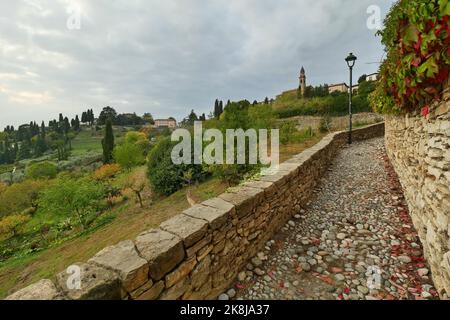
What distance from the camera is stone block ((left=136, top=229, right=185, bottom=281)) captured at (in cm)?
167

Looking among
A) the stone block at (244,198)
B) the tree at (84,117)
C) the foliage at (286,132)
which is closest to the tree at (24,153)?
the tree at (84,117)

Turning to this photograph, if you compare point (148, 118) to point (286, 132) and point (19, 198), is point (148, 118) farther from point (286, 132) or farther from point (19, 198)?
point (286, 132)

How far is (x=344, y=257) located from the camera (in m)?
2.86

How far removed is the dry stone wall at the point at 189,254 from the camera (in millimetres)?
1427

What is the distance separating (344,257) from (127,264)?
9.14 feet

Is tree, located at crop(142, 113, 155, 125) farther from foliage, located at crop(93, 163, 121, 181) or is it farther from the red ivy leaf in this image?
the red ivy leaf

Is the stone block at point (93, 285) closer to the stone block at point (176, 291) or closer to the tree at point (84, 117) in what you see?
the stone block at point (176, 291)

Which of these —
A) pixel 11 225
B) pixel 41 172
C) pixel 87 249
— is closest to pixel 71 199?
pixel 87 249

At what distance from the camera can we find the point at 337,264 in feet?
9.02

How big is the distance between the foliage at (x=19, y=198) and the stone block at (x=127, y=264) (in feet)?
104

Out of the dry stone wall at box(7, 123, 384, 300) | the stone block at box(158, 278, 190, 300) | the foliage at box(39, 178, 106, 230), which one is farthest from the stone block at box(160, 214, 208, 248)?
the foliage at box(39, 178, 106, 230)

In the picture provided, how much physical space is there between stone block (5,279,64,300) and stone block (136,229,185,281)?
0.56 m
